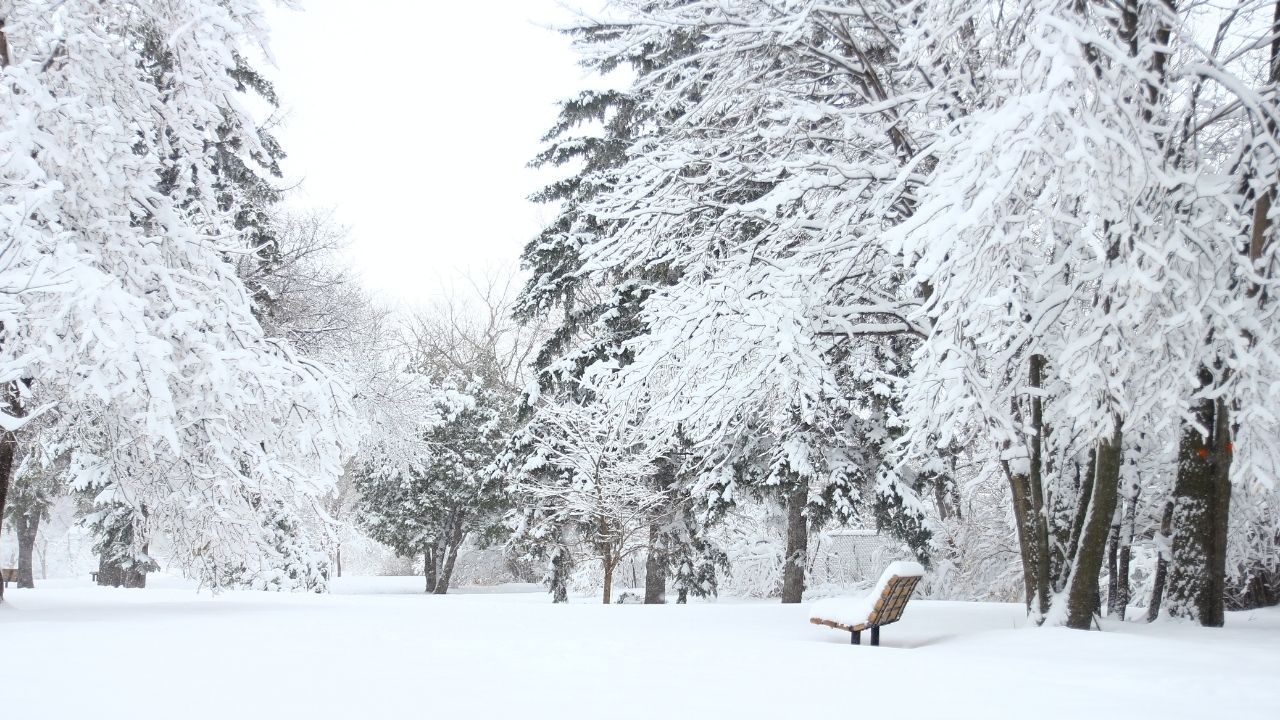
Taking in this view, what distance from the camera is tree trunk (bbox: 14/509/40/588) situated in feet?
79.0

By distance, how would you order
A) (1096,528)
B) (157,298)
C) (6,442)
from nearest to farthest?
1. (1096,528)
2. (6,442)
3. (157,298)

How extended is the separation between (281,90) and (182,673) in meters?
14.6

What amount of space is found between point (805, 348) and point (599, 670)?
10.6 feet

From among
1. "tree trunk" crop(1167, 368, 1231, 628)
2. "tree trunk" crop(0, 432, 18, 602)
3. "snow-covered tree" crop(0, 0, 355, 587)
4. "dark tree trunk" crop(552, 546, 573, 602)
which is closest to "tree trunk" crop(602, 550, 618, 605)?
"dark tree trunk" crop(552, 546, 573, 602)

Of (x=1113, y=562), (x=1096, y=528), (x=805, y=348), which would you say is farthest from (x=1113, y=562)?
(x=805, y=348)

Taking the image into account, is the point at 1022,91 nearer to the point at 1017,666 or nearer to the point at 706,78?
the point at 1017,666

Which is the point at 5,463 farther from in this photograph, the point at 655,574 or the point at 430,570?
the point at 430,570

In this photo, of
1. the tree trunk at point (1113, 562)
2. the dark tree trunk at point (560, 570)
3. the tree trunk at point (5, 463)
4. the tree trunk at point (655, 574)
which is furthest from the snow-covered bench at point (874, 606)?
the dark tree trunk at point (560, 570)

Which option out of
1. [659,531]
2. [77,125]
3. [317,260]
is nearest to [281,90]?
[317,260]

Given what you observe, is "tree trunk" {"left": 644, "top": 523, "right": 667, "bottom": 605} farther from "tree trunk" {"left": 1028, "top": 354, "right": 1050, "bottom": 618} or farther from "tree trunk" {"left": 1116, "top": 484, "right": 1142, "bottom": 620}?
"tree trunk" {"left": 1028, "top": 354, "right": 1050, "bottom": 618}

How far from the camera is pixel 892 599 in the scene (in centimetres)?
698

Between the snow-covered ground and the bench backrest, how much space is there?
0.32 m

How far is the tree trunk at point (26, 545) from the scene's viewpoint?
2408 cm

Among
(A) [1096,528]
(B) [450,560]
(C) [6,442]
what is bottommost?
(B) [450,560]
